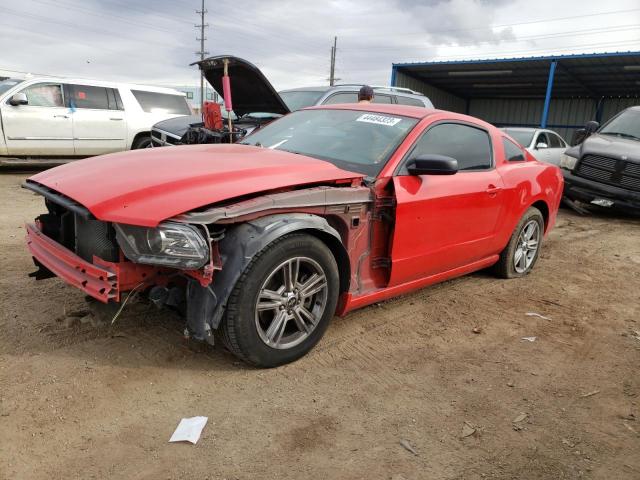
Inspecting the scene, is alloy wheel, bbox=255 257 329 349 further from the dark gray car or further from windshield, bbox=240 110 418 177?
the dark gray car

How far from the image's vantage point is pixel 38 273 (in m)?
3.36

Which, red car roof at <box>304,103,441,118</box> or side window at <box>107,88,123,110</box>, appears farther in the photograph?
side window at <box>107,88,123,110</box>

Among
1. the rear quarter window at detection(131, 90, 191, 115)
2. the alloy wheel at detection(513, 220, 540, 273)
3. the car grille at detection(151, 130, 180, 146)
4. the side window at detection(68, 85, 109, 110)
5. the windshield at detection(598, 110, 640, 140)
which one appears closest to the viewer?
the alloy wheel at detection(513, 220, 540, 273)

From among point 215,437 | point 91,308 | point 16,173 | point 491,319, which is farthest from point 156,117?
point 215,437

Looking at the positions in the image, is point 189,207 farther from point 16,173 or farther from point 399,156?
point 16,173

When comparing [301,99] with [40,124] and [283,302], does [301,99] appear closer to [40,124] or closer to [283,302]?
[40,124]

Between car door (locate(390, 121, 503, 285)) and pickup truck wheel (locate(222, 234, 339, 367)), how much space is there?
645mm

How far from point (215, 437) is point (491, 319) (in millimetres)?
2507

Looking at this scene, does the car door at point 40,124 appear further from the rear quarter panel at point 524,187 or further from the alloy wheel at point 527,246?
the alloy wheel at point 527,246

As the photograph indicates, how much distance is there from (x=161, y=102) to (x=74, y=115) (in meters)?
1.96

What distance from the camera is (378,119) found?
389cm

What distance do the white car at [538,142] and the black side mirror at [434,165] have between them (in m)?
7.57

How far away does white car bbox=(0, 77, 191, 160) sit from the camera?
9477 mm

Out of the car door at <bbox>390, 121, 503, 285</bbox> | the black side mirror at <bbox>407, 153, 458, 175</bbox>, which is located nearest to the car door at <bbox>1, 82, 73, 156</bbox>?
the car door at <bbox>390, 121, 503, 285</bbox>
